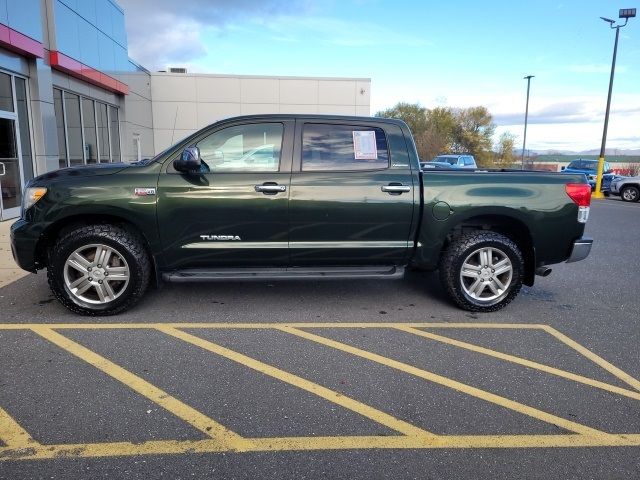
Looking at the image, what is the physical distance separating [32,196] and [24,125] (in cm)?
797

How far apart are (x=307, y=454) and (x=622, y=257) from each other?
7.14 metres

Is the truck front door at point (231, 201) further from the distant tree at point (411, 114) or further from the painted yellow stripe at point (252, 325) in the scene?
the distant tree at point (411, 114)

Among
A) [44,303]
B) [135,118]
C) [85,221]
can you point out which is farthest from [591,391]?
[135,118]

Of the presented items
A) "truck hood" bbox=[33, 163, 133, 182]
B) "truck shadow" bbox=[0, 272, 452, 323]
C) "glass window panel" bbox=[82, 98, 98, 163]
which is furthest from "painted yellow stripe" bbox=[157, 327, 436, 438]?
"glass window panel" bbox=[82, 98, 98, 163]

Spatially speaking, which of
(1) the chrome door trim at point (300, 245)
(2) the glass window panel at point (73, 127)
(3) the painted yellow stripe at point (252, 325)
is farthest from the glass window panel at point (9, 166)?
(1) the chrome door trim at point (300, 245)

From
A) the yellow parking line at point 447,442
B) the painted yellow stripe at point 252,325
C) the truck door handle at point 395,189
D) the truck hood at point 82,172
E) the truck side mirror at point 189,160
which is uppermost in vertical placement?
the truck side mirror at point 189,160

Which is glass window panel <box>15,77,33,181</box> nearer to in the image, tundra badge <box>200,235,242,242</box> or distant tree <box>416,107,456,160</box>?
tundra badge <box>200,235,242,242</box>

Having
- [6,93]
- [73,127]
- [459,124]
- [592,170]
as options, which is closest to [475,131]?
[459,124]

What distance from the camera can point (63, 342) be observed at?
3.96 m

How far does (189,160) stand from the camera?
4.21m

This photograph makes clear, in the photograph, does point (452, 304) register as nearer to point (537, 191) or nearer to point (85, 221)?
point (537, 191)

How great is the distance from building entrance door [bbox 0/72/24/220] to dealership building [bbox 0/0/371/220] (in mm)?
21

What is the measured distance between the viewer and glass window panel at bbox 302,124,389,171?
4672 millimetres

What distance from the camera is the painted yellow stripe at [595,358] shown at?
Answer: 11.4 ft
